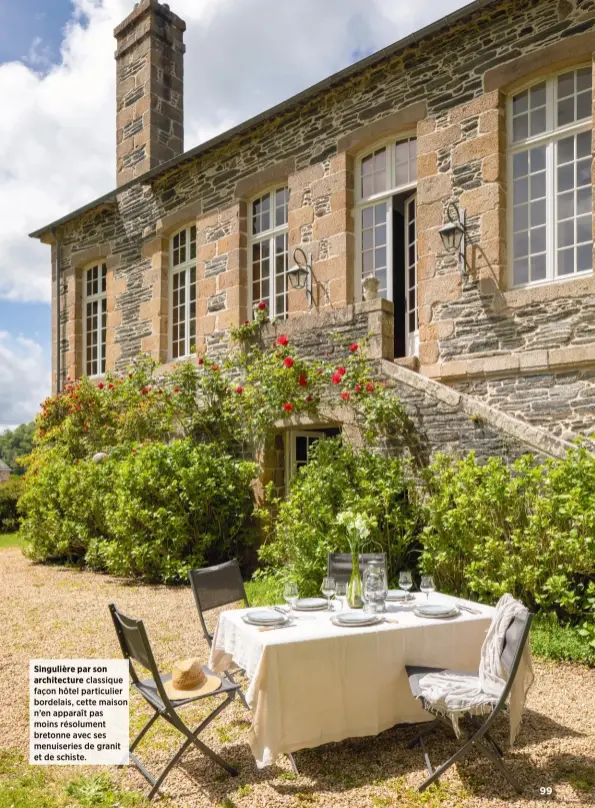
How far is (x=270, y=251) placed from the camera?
10.9m

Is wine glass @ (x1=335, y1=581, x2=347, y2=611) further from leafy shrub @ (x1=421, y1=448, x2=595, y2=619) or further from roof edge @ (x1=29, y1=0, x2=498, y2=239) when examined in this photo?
roof edge @ (x1=29, y1=0, x2=498, y2=239)

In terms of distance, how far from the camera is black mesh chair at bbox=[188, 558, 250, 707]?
14.8 ft

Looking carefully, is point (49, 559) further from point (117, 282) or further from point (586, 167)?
point (586, 167)

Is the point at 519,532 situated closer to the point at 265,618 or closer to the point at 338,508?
the point at 338,508

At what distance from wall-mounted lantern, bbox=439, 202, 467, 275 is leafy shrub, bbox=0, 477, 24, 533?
11.6 metres

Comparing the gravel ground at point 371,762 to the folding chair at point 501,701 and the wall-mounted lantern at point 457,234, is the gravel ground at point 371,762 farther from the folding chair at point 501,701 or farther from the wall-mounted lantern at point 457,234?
the wall-mounted lantern at point 457,234

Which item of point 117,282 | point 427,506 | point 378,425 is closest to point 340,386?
point 378,425

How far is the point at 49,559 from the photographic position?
11.1 metres

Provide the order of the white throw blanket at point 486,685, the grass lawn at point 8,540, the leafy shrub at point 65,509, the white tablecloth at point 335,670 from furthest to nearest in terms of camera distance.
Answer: the grass lawn at point 8,540 → the leafy shrub at point 65,509 → the white tablecloth at point 335,670 → the white throw blanket at point 486,685

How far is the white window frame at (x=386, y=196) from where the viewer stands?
9.17 meters

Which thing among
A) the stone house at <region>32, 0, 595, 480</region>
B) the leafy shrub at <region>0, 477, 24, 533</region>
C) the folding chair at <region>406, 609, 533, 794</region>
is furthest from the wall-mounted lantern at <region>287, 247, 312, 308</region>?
the leafy shrub at <region>0, 477, 24, 533</region>

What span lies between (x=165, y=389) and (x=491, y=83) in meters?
6.17

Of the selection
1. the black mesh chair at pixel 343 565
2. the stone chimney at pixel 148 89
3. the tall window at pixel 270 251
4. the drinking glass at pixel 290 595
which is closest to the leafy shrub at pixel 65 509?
the tall window at pixel 270 251

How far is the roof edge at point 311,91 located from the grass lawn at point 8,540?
6.77 metres
